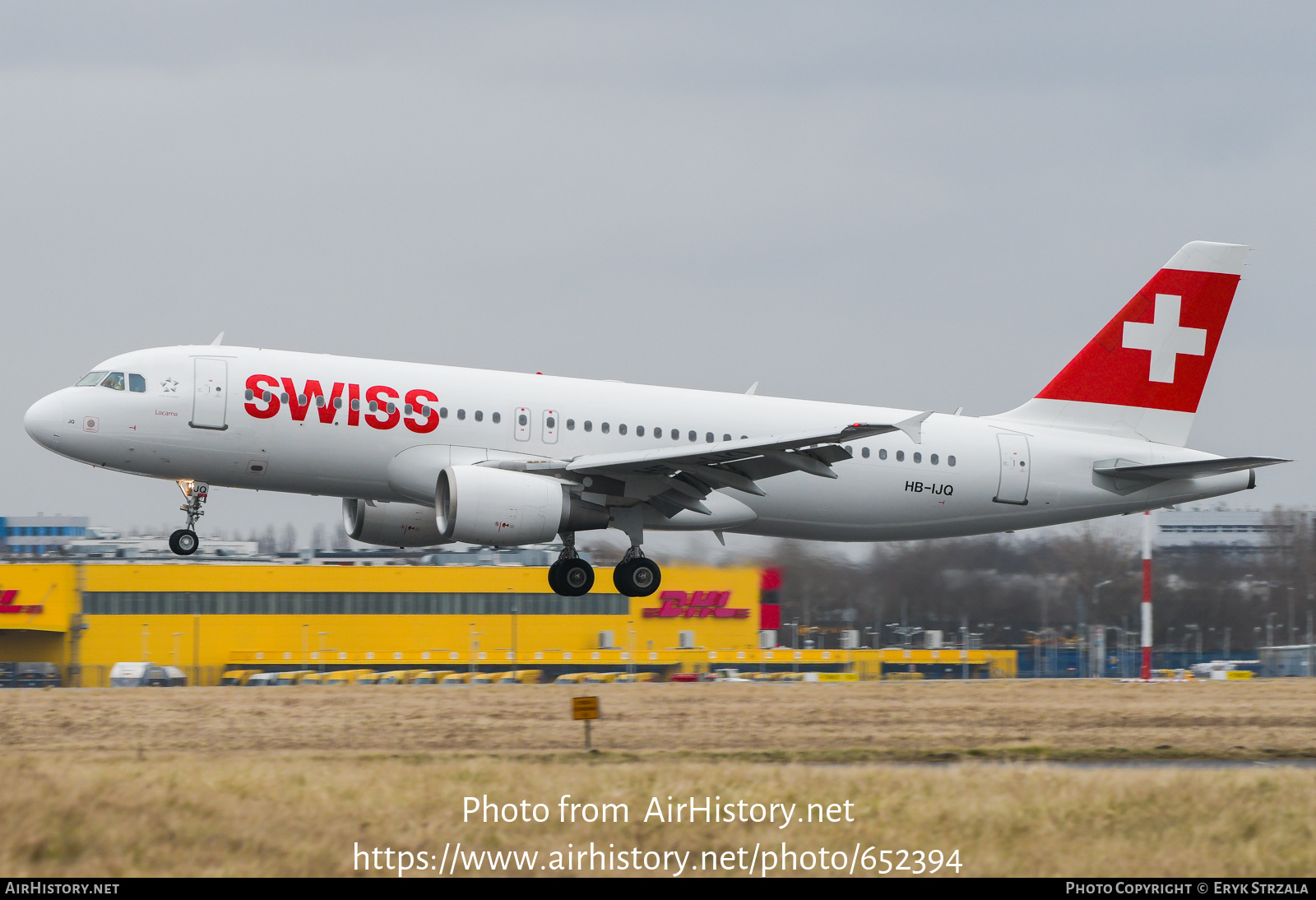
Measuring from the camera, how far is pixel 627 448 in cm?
2639

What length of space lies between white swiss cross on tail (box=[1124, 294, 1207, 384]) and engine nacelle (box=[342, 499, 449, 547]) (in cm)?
1471

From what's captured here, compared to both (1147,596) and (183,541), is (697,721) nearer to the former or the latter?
(183,541)

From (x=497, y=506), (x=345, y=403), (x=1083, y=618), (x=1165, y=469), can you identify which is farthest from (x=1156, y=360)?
(x=1083, y=618)

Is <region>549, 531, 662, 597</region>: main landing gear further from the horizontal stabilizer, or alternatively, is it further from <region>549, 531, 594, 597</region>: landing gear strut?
the horizontal stabilizer

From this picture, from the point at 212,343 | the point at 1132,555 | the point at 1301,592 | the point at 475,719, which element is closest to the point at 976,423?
the point at 475,719

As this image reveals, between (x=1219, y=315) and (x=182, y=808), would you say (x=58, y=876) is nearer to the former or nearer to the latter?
(x=182, y=808)

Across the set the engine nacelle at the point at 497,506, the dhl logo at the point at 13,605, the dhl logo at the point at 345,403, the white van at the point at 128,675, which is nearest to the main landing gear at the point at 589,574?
the engine nacelle at the point at 497,506

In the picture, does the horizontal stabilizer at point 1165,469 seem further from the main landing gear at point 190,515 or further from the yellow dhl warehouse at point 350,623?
the yellow dhl warehouse at point 350,623

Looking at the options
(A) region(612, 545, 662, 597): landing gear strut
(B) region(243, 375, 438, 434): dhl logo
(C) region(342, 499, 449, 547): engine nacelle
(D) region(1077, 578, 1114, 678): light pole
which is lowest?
(D) region(1077, 578, 1114, 678): light pole

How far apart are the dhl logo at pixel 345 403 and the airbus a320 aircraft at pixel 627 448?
0.03m

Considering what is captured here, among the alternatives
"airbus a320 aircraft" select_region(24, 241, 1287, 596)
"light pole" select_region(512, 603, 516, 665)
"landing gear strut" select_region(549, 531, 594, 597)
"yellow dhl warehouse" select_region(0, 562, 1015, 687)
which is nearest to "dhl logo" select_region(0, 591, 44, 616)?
"yellow dhl warehouse" select_region(0, 562, 1015, 687)

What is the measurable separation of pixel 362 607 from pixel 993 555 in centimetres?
2748

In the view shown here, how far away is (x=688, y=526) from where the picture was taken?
90.5ft

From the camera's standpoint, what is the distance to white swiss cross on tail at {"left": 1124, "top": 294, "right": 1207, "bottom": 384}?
31.0 metres
